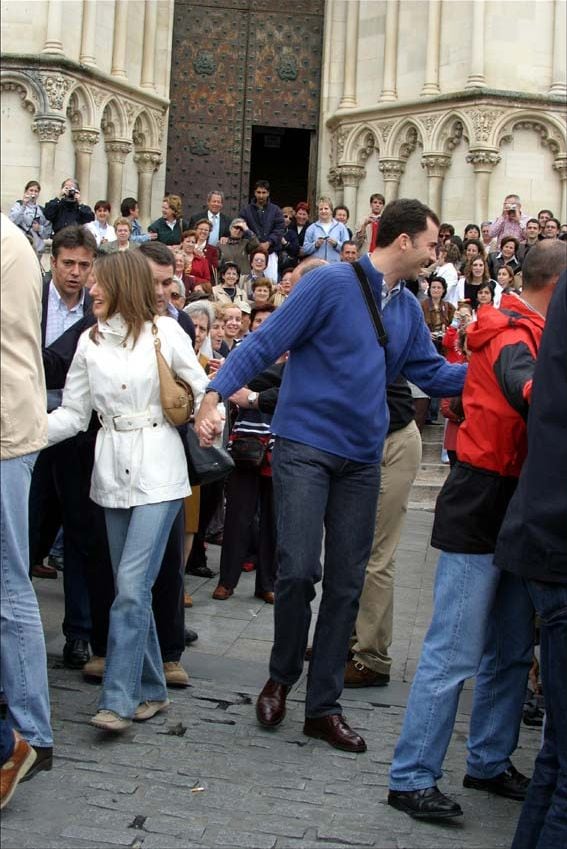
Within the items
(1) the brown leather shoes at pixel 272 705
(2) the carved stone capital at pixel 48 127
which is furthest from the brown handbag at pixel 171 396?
(2) the carved stone capital at pixel 48 127

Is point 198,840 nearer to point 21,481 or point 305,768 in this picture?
Answer: point 305,768

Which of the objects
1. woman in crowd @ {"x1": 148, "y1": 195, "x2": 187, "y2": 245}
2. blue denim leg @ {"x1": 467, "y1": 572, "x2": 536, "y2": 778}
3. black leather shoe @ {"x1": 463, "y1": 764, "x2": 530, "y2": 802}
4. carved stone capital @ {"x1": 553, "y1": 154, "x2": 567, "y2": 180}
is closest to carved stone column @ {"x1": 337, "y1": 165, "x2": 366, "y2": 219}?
carved stone capital @ {"x1": 553, "y1": 154, "x2": 567, "y2": 180}

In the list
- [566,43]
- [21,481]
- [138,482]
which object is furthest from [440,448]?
[21,481]

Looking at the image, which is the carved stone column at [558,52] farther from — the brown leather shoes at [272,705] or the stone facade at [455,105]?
the brown leather shoes at [272,705]

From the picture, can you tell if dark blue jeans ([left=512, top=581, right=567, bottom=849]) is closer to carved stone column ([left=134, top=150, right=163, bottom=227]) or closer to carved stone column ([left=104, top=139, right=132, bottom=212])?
carved stone column ([left=104, top=139, right=132, bottom=212])

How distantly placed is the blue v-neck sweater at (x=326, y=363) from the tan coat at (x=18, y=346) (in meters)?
0.96

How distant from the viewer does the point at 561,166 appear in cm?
1823

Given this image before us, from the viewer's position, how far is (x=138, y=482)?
5219mm

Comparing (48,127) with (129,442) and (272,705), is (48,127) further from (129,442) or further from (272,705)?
(272,705)

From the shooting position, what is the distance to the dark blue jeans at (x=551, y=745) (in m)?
3.96

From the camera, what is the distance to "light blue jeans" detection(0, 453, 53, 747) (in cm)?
442

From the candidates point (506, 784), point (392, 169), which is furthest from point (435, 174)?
point (506, 784)

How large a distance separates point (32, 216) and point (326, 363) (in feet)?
33.8

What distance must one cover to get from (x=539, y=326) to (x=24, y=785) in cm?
231
